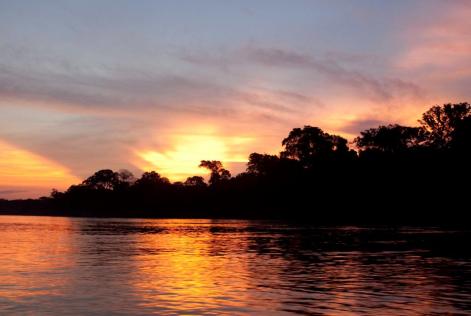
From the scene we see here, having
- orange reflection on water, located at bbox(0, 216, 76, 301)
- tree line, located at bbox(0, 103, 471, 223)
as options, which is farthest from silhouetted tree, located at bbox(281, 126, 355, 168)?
orange reflection on water, located at bbox(0, 216, 76, 301)

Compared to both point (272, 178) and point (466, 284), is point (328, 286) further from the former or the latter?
point (272, 178)

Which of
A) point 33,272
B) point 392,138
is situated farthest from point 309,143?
point 33,272

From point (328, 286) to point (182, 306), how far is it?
8.63 meters

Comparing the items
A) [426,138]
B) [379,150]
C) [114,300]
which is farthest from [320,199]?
[114,300]

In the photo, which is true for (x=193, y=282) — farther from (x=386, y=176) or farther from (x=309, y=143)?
(x=309, y=143)

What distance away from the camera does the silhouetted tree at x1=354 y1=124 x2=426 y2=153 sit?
167 m

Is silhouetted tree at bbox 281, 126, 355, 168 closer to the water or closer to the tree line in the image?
the tree line

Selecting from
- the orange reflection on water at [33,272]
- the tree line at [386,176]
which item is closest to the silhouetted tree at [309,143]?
the tree line at [386,176]

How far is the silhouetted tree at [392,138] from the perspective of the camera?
16700 cm

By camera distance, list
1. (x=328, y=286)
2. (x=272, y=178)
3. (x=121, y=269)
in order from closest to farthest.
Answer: (x=328, y=286)
(x=121, y=269)
(x=272, y=178)

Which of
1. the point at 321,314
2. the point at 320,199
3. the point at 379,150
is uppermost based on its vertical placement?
the point at 379,150

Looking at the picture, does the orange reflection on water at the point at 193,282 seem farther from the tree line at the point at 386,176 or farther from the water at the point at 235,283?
the tree line at the point at 386,176

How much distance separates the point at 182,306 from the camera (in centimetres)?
2331

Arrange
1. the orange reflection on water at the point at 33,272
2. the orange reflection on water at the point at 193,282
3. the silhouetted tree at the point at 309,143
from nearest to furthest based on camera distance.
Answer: the orange reflection on water at the point at 193,282 → the orange reflection on water at the point at 33,272 → the silhouetted tree at the point at 309,143
